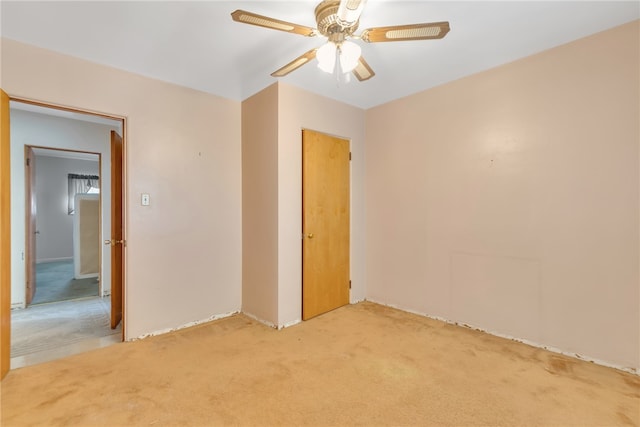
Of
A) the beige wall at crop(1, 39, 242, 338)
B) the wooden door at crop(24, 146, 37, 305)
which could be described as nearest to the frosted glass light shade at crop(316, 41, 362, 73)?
the beige wall at crop(1, 39, 242, 338)

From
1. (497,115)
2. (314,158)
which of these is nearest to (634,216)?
(497,115)

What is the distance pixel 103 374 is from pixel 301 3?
291 cm

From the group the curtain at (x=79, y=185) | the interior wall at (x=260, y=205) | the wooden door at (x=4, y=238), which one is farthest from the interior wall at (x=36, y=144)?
the curtain at (x=79, y=185)

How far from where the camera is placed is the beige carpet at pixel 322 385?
166 centimetres

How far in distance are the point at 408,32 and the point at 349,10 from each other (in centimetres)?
36

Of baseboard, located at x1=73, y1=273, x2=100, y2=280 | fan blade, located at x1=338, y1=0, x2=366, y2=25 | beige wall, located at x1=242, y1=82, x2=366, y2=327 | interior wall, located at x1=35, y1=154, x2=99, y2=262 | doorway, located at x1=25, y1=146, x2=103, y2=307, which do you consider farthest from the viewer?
interior wall, located at x1=35, y1=154, x2=99, y2=262

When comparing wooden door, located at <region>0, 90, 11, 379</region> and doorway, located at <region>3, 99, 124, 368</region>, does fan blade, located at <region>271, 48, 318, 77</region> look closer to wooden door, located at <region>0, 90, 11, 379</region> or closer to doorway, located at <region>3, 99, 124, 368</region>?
wooden door, located at <region>0, 90, 11, 379</region>

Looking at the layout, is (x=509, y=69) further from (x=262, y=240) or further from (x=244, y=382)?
(x=244, y=382)

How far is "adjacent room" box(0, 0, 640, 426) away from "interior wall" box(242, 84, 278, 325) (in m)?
0.03

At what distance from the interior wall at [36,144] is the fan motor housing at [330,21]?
146 inches

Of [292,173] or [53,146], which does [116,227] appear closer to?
[292,173]

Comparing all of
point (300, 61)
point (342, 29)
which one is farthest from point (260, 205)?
point (342, 29)

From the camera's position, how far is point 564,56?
2.34 metres

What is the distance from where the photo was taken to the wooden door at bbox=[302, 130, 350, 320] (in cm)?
316
